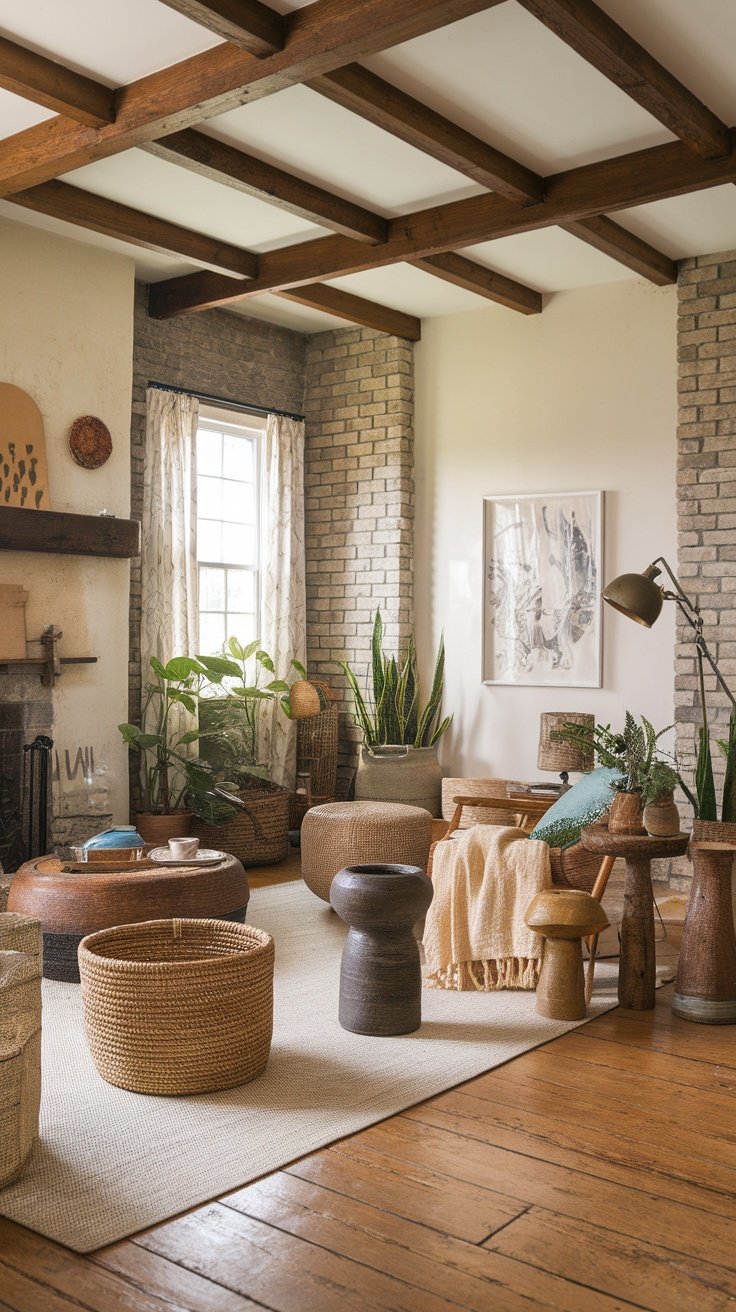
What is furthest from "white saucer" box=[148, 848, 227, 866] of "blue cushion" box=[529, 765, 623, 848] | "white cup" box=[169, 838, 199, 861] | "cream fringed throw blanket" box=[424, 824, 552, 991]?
"blue cushion" box=[529, 765, 623, 848]

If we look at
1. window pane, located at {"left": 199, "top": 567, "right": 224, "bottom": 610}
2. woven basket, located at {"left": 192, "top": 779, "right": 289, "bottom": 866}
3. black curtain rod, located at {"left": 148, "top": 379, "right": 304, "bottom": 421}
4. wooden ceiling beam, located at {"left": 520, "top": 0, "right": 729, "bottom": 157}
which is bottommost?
woven basket, located at {"left": 192, "top": 779, "right": 289, "bottom": 866}

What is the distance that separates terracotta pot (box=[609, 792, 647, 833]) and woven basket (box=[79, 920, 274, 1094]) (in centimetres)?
137

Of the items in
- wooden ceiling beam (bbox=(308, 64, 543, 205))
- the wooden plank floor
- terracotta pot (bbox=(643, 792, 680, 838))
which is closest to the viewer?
the wooden plank floor

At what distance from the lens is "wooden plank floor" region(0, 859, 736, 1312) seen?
2.21 meters

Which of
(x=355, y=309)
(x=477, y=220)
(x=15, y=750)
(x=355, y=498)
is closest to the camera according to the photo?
(x=477, y=220)

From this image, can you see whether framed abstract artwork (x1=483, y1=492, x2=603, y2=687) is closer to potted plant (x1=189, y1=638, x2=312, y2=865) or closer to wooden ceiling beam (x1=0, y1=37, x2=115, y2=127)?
potted plant (x1=189, y1=638, x2=312, y2=865)

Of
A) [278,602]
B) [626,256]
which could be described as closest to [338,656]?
[278,602]

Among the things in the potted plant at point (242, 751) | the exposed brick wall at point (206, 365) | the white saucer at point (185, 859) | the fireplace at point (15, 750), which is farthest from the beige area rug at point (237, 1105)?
the exposed brick wall at point (206, 365)

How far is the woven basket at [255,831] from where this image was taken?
21.2 ft

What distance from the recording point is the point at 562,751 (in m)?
6.07

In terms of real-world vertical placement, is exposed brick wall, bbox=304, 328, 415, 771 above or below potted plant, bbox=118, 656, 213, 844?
above

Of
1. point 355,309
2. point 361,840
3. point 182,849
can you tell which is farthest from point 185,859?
point 355,309

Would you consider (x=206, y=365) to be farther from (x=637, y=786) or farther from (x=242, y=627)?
(x=637, y=786)

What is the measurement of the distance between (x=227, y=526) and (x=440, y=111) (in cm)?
338
